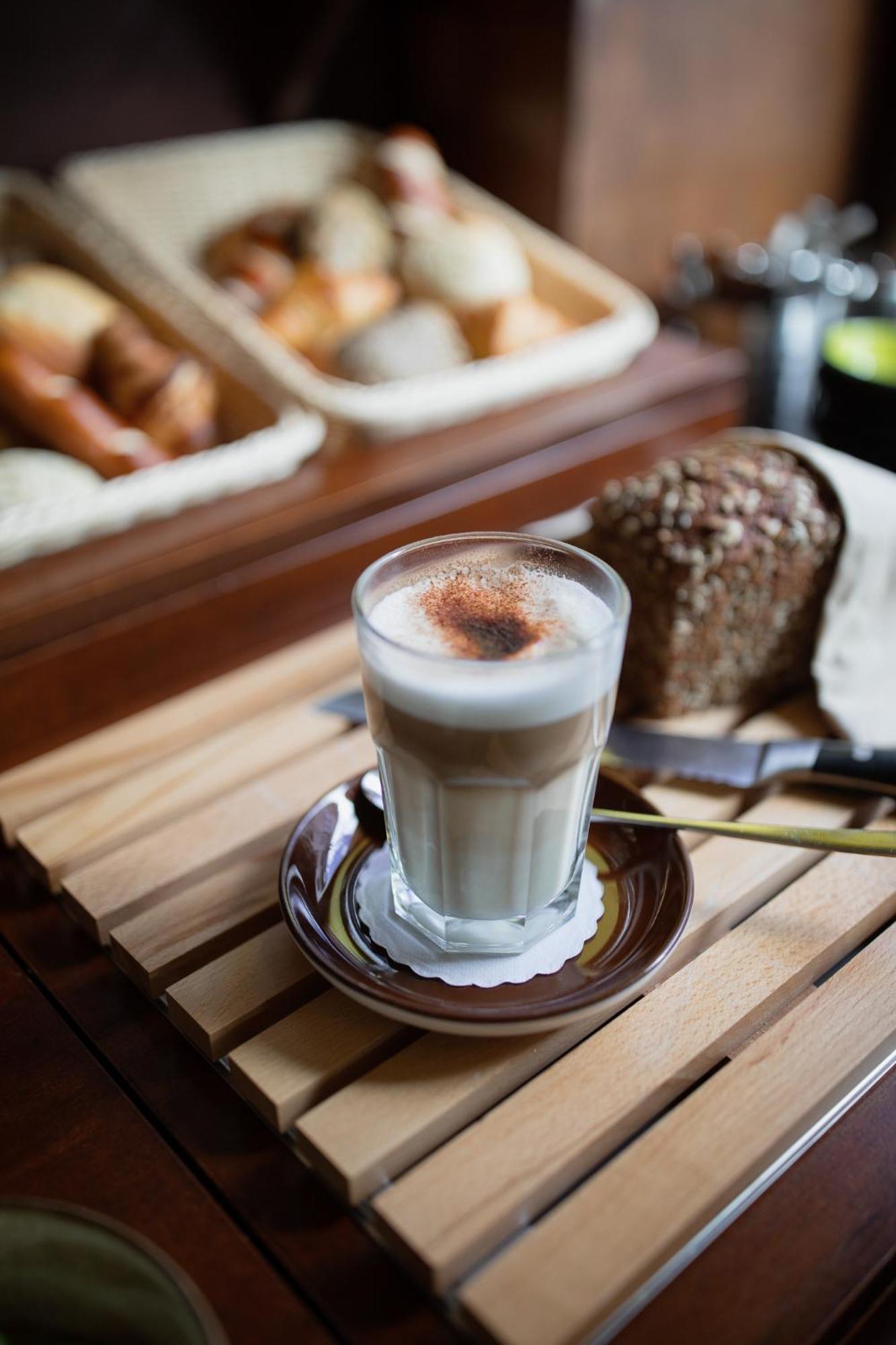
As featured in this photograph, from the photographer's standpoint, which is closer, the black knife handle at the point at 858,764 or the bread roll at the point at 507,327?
the black knife handle at the point at 858,764

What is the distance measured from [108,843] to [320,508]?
0.38 meters

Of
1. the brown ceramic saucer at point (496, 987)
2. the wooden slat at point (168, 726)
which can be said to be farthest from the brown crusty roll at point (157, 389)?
the brown ceramic saucer at point (496, 987)

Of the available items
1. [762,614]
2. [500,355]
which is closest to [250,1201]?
[762,614]

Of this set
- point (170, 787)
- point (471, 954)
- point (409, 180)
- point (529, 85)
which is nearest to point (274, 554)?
point (170, 787)

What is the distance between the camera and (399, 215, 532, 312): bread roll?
1.21 meters

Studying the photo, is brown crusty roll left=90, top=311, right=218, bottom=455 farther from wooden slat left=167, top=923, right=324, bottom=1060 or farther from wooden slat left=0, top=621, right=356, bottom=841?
wooden slat left=167, top=923, right=324, bottom=1060

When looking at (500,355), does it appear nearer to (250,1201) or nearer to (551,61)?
(551,61)

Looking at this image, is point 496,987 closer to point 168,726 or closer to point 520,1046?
point 520,1046

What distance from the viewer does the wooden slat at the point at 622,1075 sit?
0.48 meters

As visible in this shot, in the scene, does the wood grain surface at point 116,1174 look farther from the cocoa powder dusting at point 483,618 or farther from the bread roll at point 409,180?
the bread roll at point 409,180

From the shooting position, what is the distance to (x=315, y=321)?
3.85 feet

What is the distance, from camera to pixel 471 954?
570 mm

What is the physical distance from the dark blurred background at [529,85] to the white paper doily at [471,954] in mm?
1036

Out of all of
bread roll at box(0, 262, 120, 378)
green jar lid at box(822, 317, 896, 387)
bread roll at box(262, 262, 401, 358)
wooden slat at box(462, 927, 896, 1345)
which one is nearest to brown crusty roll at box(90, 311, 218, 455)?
bread roll at box(0, 262, 120, 378)
